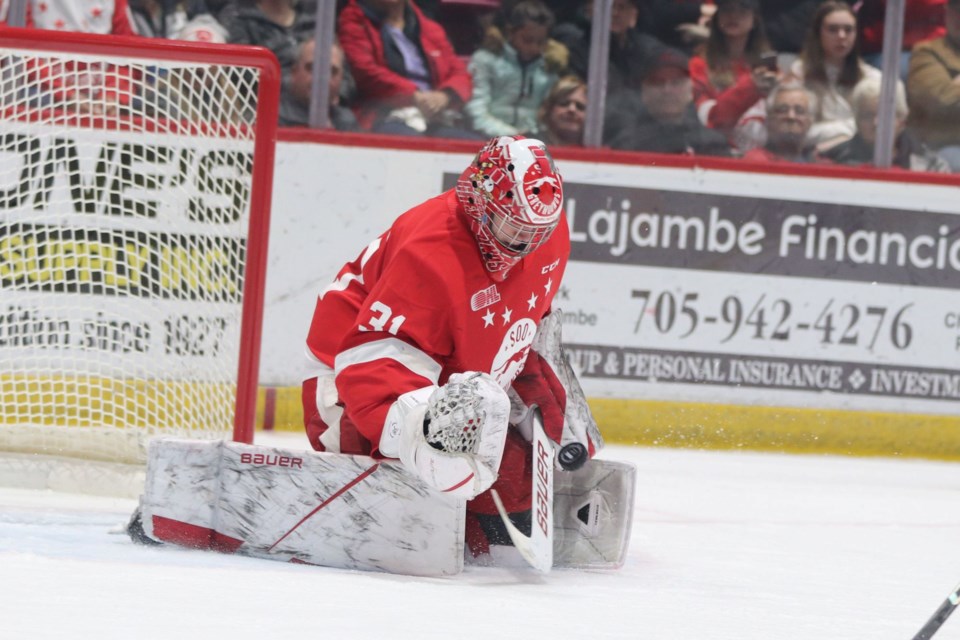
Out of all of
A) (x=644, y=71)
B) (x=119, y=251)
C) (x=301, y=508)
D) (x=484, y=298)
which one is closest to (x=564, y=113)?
(x=644, y=71)

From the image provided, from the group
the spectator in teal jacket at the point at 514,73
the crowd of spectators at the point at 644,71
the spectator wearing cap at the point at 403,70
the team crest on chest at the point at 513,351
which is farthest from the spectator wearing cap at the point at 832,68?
the team crest on chest at the point at 513,351

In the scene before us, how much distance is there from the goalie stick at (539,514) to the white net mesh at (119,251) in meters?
1.10

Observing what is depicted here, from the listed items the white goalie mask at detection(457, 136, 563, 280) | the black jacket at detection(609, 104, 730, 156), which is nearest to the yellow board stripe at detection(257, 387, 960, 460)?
the black jacket at detection(609, 104, 730, 156)

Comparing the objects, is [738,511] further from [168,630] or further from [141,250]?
[168,630]

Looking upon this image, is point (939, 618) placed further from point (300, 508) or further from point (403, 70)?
point (403, 70)

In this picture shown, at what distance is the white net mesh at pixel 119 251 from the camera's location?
329 cm

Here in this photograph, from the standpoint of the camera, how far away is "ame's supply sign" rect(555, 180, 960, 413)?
4762mm

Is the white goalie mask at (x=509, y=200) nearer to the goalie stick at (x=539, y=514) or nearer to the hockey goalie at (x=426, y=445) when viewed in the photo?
the hockey goalie at (x=426, y=445)

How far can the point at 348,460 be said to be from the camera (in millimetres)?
2295

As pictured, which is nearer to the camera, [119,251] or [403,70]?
[119,251]

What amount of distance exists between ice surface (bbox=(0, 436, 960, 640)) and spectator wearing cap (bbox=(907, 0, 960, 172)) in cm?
203

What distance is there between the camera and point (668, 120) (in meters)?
4.89

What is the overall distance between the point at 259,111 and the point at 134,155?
29.8 inches

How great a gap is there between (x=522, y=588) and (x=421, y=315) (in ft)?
1.61
